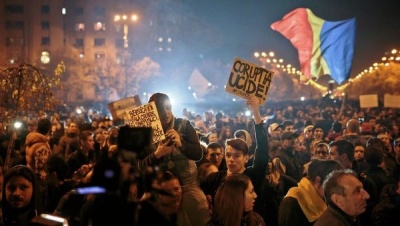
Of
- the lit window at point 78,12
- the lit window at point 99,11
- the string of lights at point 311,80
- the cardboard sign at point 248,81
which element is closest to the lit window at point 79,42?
the lit window at point 78,12

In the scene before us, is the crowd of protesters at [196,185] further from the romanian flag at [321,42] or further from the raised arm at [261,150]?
the romanian flag at [321,42]

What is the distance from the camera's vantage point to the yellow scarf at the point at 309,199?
5801 millimetres

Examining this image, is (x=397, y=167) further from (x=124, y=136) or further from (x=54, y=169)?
(x=124, y=136)

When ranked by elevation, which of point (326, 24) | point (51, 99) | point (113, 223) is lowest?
point (113, 223)

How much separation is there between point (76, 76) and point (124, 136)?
7764 cm

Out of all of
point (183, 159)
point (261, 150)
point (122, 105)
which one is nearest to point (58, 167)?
point (183, 159)

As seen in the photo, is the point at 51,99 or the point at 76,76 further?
the point at 76,76

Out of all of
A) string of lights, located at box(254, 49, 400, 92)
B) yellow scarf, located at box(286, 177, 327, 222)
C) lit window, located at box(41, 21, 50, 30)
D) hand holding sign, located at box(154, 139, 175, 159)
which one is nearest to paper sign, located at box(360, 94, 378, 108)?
string of lights, located at box(254, 49, 400, 92)

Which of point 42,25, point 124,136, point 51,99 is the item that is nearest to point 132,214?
point 124,136

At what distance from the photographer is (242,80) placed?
7.90 m

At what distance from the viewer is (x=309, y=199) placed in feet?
19.5

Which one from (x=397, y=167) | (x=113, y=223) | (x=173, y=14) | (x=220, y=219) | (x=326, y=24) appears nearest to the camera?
(x=113, y=223)

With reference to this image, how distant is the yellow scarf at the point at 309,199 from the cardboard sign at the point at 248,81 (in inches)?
78.5

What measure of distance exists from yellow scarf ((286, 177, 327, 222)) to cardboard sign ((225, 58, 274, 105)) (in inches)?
78.5
